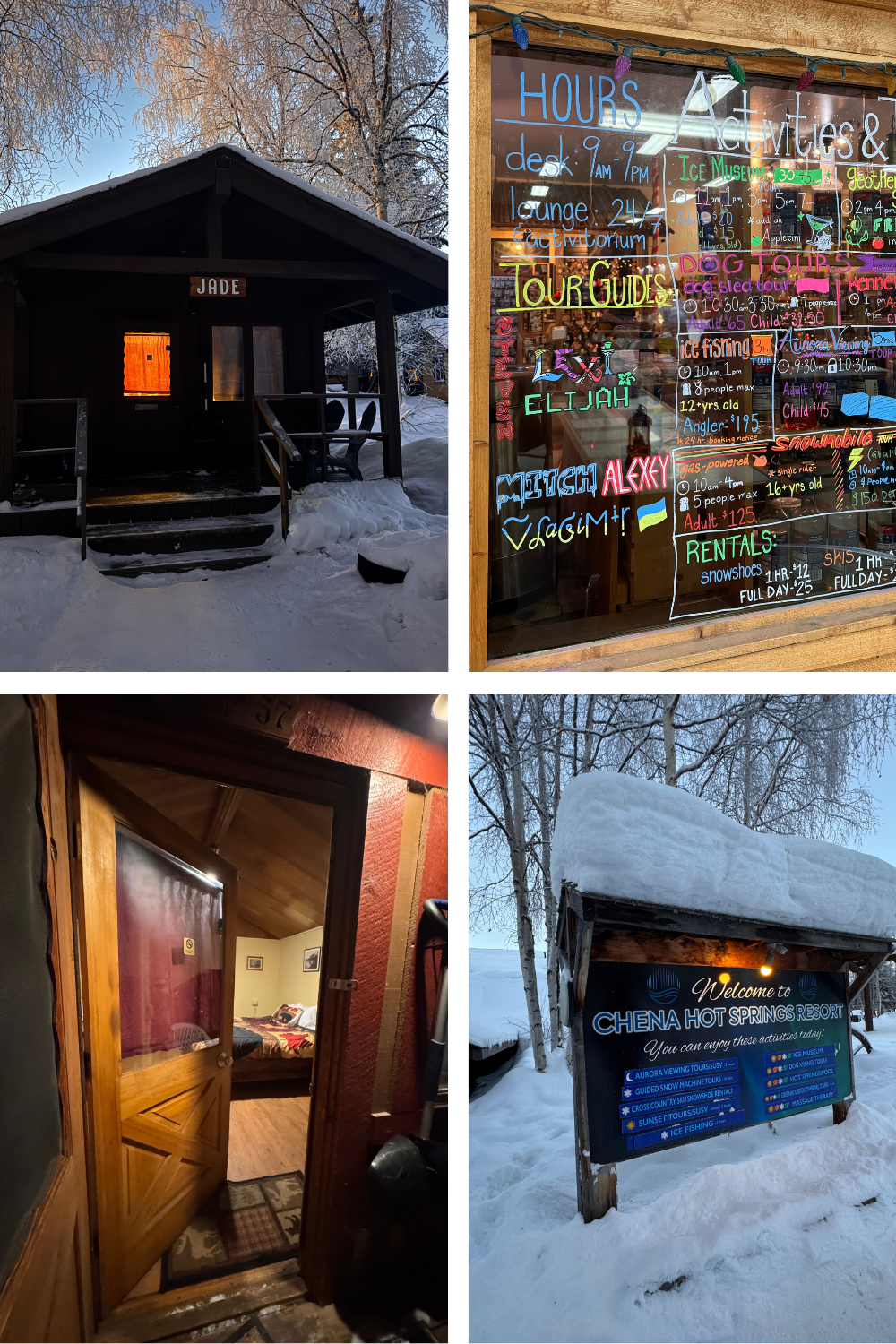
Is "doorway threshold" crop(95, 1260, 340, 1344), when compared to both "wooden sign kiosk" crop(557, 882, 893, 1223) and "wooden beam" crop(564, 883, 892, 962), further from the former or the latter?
"wooden beam" crop(564, 883, 892, 962)

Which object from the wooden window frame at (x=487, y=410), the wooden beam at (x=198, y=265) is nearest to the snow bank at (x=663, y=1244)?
the wooden window frame at (x=487, y=410)

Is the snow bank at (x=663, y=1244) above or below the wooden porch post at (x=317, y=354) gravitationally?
below

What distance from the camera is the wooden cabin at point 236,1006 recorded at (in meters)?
2.96

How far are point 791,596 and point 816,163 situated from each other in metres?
1.84

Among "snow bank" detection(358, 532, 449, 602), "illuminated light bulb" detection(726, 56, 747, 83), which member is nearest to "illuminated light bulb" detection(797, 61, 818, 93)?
"illuminated light bulb" detection(726, 56, 747, 83)

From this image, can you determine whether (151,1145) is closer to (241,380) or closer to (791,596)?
(791,596)

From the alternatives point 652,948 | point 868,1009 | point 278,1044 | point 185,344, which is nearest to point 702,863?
point 652,948

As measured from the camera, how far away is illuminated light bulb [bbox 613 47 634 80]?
11.8 feet

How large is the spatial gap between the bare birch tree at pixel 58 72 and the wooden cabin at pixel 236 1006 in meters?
4.97

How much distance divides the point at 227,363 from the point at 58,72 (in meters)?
2.39

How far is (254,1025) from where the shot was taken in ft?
11.5

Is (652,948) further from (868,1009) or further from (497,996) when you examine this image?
(868,1009)

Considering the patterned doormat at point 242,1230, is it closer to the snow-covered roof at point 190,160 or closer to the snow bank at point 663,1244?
the snow bank at point 663,1244

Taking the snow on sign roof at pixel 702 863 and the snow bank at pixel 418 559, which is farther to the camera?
the snow bank at pixel 418 559
